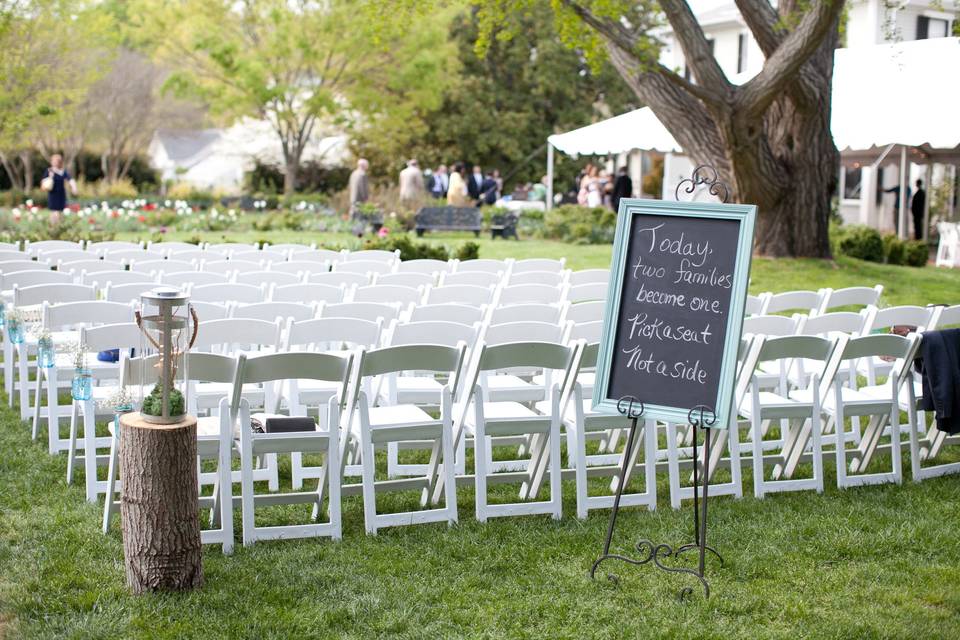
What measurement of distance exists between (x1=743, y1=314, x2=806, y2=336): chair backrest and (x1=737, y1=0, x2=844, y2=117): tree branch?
5525 mm

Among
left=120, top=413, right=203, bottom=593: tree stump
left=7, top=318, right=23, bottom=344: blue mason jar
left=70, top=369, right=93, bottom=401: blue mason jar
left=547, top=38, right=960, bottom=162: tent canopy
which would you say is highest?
left=547, top=38, right=960, bottom=162: tent canopy

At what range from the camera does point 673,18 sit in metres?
13.6

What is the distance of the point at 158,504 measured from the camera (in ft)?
14.7

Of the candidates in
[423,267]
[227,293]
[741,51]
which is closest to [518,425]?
[227,293]

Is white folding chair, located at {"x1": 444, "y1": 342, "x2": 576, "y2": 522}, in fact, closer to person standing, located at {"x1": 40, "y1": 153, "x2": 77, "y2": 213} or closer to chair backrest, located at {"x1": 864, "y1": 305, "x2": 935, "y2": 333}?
chair backrest, located at {"x1": 864, "y1": 305, "x2": 935, "y2": 333}

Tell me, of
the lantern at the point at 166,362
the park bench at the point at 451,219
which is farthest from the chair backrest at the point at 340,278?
the park bench at the point at 451,219

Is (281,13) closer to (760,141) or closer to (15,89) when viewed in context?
(15,89)

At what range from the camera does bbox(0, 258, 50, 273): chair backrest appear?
9.41 m

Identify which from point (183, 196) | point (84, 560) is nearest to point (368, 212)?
point (183, 196)

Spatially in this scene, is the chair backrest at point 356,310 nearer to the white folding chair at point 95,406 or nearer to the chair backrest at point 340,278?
the white folding chair at point 95,406

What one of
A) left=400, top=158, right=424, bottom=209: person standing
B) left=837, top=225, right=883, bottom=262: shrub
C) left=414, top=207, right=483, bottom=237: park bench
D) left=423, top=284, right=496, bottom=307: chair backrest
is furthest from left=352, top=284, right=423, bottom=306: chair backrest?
left=400, top=158, right=424, bottom=209: person standing

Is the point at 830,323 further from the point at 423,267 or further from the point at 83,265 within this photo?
the point at 83,265

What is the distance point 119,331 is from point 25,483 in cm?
97

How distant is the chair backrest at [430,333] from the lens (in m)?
6.48
